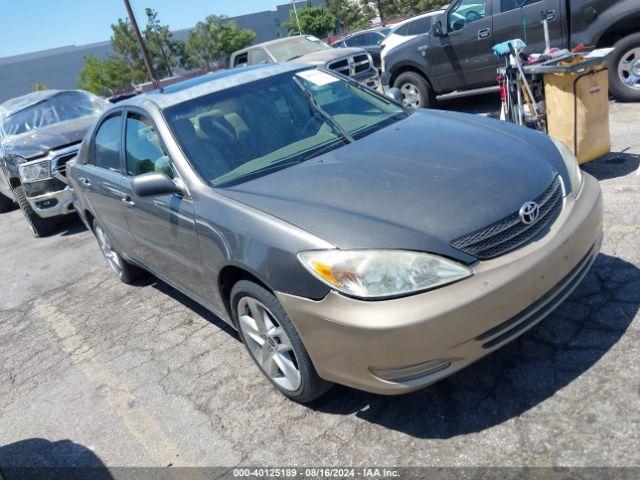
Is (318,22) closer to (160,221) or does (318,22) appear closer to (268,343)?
(160,221)

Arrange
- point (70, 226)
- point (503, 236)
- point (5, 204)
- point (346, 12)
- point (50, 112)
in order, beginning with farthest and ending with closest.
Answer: point (346, 12) < point (5, 204) < point (50, 112) < point (70, 226) < point (503, 236)

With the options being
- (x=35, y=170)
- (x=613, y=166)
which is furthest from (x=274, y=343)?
(x=35, y=170)

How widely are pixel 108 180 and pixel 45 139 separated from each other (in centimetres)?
433

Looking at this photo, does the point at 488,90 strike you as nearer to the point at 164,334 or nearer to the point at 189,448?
the point at 164,334

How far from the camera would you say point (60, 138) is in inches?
308

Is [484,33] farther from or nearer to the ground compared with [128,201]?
farther from the ground

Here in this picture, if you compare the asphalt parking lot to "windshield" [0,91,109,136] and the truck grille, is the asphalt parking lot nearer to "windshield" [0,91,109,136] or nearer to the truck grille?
"windshield" [0,91,109,136]

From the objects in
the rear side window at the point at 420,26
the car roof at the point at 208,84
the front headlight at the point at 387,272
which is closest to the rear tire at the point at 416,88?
→ the rear side window at the point at 420,26

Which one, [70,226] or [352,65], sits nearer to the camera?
[70,226]

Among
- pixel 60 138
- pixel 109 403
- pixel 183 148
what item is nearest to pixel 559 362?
pixel 183 148

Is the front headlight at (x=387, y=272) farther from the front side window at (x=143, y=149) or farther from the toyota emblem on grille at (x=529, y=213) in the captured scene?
the front side window at (x=143, y=149)

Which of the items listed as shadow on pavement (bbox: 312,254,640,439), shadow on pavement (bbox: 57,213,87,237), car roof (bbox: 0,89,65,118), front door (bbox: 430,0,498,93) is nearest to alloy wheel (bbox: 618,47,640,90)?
front door (bbox: 430,0,498,93)

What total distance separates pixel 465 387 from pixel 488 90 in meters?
7.74

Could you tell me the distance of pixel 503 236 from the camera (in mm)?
2449
